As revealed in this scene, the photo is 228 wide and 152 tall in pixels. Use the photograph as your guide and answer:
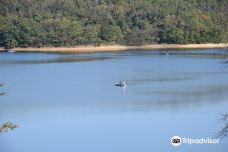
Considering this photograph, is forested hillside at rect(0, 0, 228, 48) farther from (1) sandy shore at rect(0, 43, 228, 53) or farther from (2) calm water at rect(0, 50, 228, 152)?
(2) calm water at rect(0, 50, 228, 152)

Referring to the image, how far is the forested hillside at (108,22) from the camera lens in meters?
57.7

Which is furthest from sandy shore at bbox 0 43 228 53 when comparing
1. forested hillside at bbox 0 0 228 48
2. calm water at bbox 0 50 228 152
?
calm water at bbox 0 50 228 152

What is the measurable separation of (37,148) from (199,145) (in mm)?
3618

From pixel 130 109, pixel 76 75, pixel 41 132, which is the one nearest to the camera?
pixel 41 132

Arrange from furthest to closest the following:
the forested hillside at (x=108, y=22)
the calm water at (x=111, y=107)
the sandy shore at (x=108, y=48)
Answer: the sandy shore at (x=108, y=48), the forested hillside at (x=108, y=22), the calm water at (x=111, y=107)

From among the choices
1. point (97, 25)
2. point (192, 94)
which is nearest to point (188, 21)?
point (97, 25)

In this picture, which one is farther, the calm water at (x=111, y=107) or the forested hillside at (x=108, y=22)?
the forested hillside at (x=108, y=22)

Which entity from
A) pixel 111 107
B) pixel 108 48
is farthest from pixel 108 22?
pixel 111 107

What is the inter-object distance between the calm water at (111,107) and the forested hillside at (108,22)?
71.2 ft

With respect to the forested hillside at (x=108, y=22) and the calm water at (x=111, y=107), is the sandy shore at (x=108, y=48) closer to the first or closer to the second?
the forested hillside at (x=108, y=22)

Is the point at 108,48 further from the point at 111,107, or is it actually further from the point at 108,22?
the point at 111,107

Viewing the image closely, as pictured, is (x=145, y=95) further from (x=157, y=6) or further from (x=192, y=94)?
(x=157, y=6)

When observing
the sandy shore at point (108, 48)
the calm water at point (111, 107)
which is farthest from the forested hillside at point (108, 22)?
the calm water at point (111, 107)

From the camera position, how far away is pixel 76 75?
106ft
